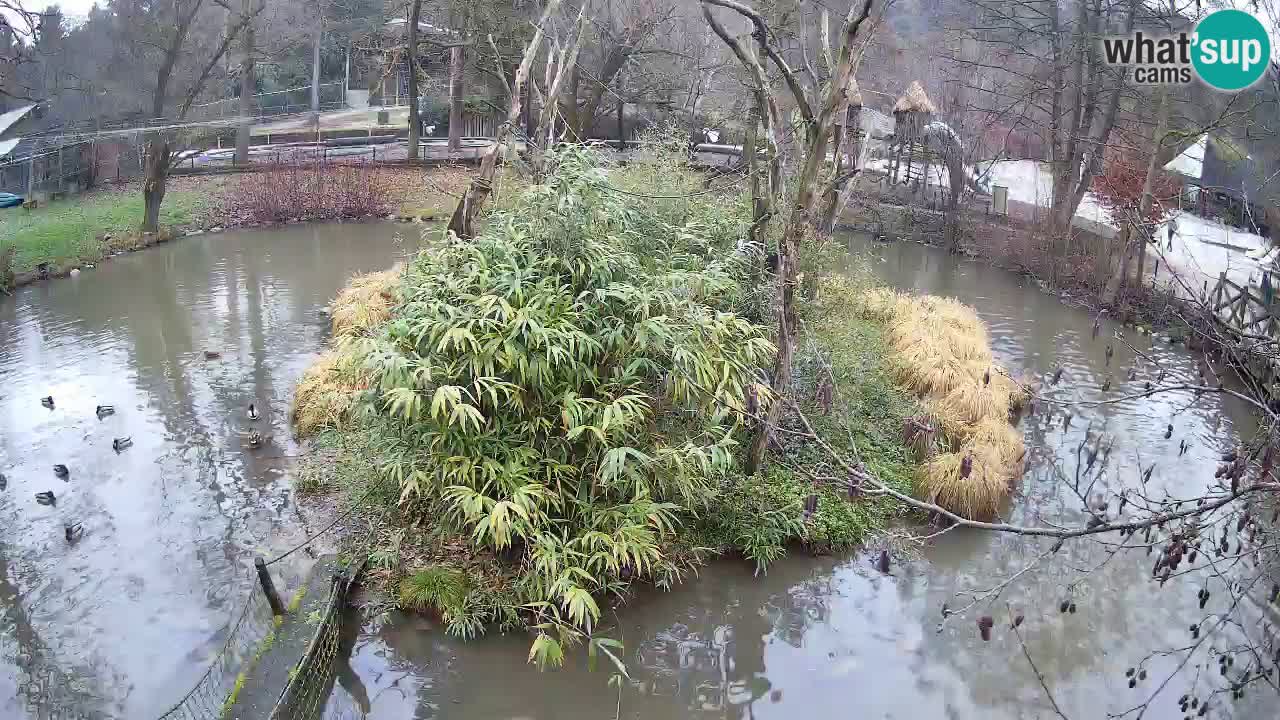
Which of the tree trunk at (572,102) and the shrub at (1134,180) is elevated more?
the tree trunk at (572,102)

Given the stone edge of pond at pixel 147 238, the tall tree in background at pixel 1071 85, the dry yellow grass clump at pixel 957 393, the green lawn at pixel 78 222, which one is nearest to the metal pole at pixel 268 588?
the dry yellow grass clump at pixel 957 393

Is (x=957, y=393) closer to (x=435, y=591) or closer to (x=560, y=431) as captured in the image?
(x=560, y=431)

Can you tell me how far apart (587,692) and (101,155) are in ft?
55.4

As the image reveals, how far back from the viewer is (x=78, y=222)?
50.0 ft

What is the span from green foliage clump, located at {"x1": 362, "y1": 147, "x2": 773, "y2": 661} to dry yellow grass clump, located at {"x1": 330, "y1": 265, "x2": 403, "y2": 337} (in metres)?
3.99

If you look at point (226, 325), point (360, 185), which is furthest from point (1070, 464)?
point (360, 185)

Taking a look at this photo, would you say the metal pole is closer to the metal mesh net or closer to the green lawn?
the metal mesh net

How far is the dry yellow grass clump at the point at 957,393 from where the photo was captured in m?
7.17

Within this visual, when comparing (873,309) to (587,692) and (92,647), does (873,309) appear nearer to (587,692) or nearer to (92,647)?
(587,692)

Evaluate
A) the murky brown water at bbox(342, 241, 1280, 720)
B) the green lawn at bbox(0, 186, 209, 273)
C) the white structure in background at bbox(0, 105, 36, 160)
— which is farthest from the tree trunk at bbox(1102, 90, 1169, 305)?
the green lawn at bbox(0, 186, 209, 273)

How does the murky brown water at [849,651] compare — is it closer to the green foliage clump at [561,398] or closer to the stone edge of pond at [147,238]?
the green foliage clump at [561,398]

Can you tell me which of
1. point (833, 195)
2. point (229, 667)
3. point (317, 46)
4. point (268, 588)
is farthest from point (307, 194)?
point (229, 667)

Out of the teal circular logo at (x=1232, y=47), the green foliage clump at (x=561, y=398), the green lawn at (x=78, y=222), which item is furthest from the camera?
the green lawn at (x=78, y=222)

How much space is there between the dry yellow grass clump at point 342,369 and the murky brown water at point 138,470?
0.31 meters
